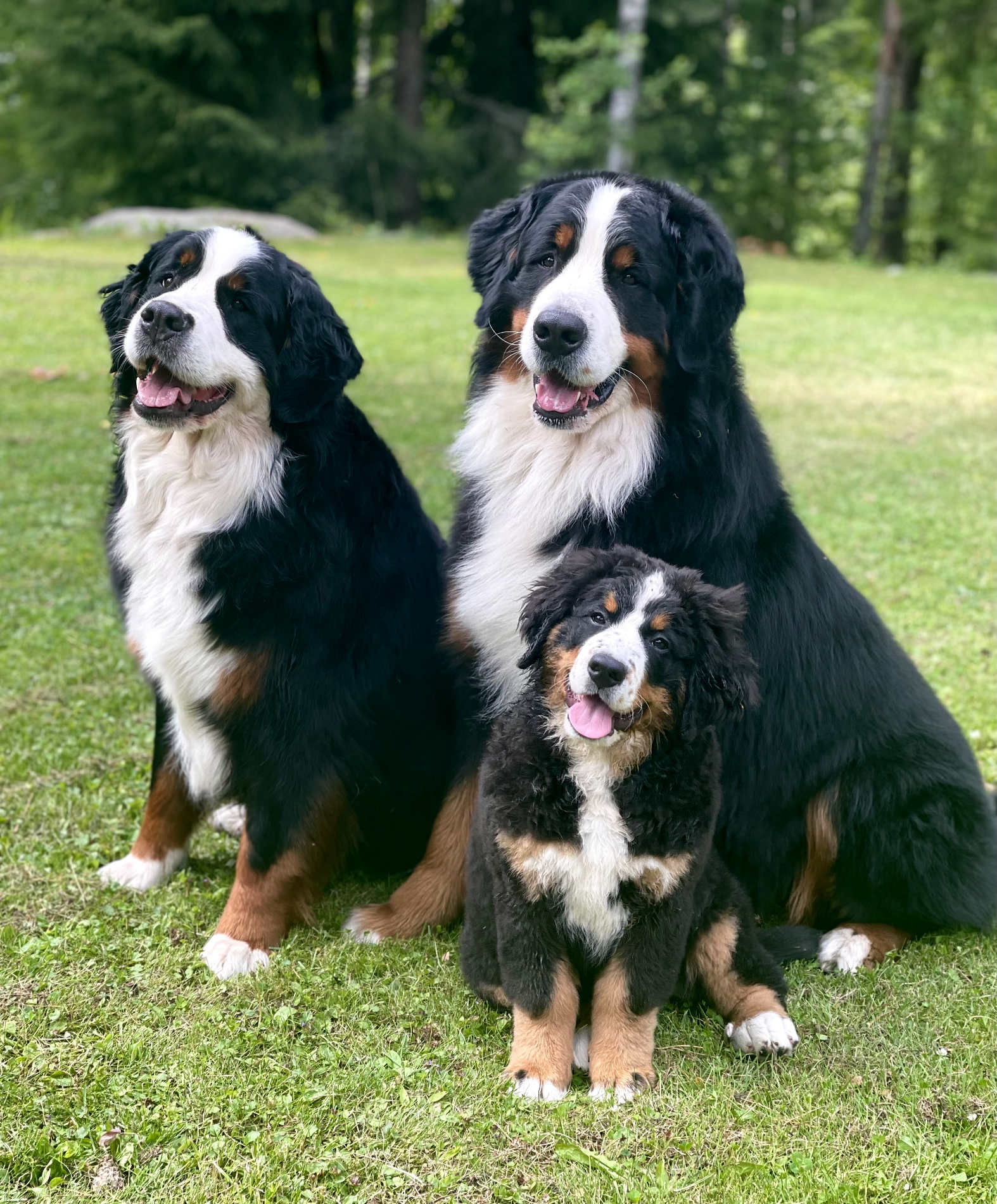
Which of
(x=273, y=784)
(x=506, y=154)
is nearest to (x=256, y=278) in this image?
(x=273, y=784)

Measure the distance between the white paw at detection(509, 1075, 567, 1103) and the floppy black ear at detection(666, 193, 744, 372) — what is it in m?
1.83

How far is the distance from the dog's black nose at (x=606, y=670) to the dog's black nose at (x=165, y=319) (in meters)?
1.46

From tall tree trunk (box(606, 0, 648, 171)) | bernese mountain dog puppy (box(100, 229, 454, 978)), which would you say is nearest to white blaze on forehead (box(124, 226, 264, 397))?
bernese mountain dog puppy (box(100, 229, 454, 978))

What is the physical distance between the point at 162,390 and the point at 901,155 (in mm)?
26357

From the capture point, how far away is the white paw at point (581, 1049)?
2.94 meters

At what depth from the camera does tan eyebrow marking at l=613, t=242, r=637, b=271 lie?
119 inches

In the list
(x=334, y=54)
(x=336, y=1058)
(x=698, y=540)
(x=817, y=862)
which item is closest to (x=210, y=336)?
(x=698, y=540)

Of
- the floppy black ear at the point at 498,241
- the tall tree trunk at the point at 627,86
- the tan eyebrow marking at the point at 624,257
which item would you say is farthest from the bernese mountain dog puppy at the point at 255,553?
the tall tree trunk at the point at 627,86

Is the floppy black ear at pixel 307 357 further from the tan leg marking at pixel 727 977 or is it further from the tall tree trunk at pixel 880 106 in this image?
the tall tree trunk at pixel 880 106

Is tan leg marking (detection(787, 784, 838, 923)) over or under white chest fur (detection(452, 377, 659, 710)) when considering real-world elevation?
under

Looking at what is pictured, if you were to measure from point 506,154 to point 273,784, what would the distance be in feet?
76.6

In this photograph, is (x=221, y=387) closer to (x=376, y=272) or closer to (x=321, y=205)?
(x=376, y=272)

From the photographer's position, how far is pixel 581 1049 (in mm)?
2965

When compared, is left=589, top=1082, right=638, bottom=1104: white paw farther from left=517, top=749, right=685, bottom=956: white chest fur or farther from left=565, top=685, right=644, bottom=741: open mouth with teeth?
left=565, top=685, right=644, bottom=741: open mouth with teeth
